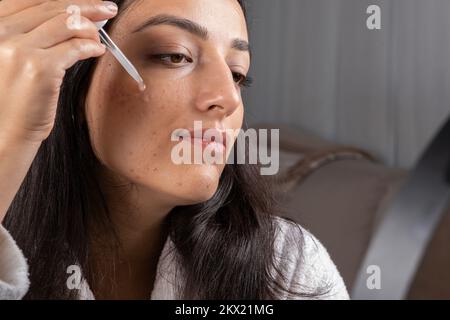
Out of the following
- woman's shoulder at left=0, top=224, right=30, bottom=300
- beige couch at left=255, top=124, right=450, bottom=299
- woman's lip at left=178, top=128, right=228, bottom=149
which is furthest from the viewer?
beige couch at left=255, top=124, right=450, bottom=299

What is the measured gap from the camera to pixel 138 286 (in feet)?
1.96

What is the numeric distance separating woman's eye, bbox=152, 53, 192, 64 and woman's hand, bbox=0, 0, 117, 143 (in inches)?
3.8

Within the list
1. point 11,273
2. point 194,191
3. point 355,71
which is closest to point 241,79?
point 194,191

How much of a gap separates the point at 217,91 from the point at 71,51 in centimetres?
13

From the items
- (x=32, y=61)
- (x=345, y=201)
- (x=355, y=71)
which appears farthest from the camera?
(x=355, y=71)

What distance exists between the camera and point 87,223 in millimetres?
559

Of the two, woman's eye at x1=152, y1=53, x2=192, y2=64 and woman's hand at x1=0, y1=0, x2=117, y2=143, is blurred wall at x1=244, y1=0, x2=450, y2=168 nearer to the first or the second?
woman's eye at x1=152, y1=53, x2=192, y2=64

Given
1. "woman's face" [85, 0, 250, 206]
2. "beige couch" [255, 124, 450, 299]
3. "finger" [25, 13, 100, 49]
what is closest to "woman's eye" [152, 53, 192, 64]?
"woman's face" [85, 0, 250, 206]

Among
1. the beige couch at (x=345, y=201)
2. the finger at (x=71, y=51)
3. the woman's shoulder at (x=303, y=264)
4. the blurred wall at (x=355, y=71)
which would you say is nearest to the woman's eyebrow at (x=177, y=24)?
the finger at (x=71, y=51)

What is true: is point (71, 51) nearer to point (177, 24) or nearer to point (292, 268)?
point (177, 24)

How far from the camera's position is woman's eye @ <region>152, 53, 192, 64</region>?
0.51m

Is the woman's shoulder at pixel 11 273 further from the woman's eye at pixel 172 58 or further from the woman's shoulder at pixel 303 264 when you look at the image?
the woman's shoulder at pixel 303 264
